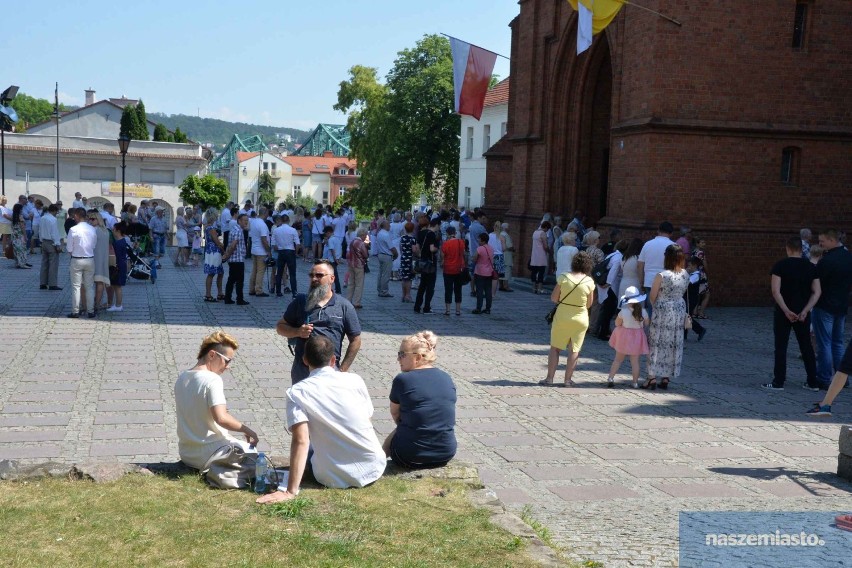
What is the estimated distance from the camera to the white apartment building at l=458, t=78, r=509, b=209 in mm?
51750

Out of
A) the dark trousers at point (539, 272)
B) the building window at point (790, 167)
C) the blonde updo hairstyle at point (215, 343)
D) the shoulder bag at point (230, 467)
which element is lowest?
the shoulder bag at point (230, 467)

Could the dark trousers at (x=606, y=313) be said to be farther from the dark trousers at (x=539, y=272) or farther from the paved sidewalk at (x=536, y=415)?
the dark trousers at (x=539, y=272)

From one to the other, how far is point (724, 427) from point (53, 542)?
6.57 metres

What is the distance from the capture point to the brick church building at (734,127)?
20000 mm

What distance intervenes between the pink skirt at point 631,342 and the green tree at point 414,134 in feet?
158

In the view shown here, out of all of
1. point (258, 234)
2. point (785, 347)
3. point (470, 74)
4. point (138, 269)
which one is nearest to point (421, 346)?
point (785, 347)

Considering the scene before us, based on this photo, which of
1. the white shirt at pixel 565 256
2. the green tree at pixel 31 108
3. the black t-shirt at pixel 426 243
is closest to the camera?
the white shirt at pixel 565 256

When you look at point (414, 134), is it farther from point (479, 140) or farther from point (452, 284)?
point (452, 284)

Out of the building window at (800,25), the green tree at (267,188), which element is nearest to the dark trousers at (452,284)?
the building window at (800,25)

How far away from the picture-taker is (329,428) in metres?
6.40

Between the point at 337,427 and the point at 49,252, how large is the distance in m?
15.9

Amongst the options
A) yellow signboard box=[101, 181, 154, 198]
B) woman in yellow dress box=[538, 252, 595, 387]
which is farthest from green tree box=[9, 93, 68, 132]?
woman in yellow dress box=[538, 252, 595, 387]

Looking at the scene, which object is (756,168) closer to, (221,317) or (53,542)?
(221,317)

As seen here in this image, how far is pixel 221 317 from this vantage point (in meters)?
17.2
